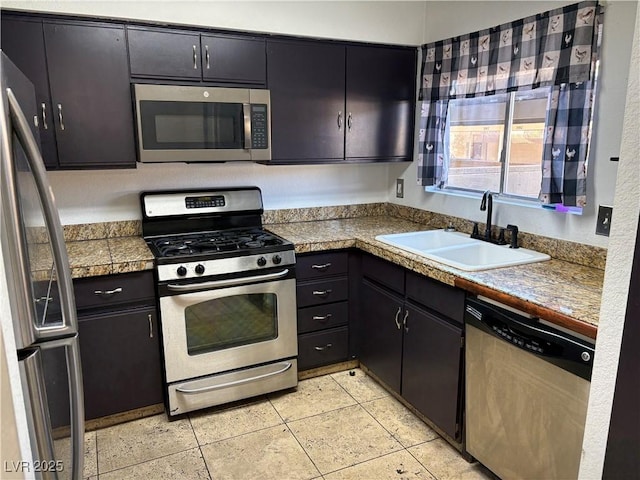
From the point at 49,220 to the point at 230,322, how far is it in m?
1.54

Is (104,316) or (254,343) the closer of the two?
(104,316)

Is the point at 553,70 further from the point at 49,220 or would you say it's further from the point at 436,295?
the point at 49,220

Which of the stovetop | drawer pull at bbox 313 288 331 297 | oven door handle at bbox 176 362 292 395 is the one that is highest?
the stovetop

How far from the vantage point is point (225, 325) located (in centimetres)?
253

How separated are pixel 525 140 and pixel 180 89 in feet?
6.07

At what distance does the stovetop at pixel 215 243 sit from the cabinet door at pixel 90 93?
1.66ft

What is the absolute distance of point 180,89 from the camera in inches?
97.0

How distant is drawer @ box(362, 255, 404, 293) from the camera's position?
2490 mm

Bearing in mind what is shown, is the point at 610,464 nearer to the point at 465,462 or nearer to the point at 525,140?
the point at 465,462

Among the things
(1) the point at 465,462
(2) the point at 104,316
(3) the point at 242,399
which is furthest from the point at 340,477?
(2) the point at 104,316

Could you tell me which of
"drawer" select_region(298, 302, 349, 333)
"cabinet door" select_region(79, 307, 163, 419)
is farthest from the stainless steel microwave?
"drawer" select_region(298, 302, 349, 333)

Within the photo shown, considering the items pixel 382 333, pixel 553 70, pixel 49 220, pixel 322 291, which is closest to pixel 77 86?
pixel 49 220

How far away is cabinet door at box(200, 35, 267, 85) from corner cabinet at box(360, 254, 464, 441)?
1246 mm

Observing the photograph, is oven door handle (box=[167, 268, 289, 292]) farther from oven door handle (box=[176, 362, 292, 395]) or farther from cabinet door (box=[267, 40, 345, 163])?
cabinet door (box=[267, 40, 345, 163])
